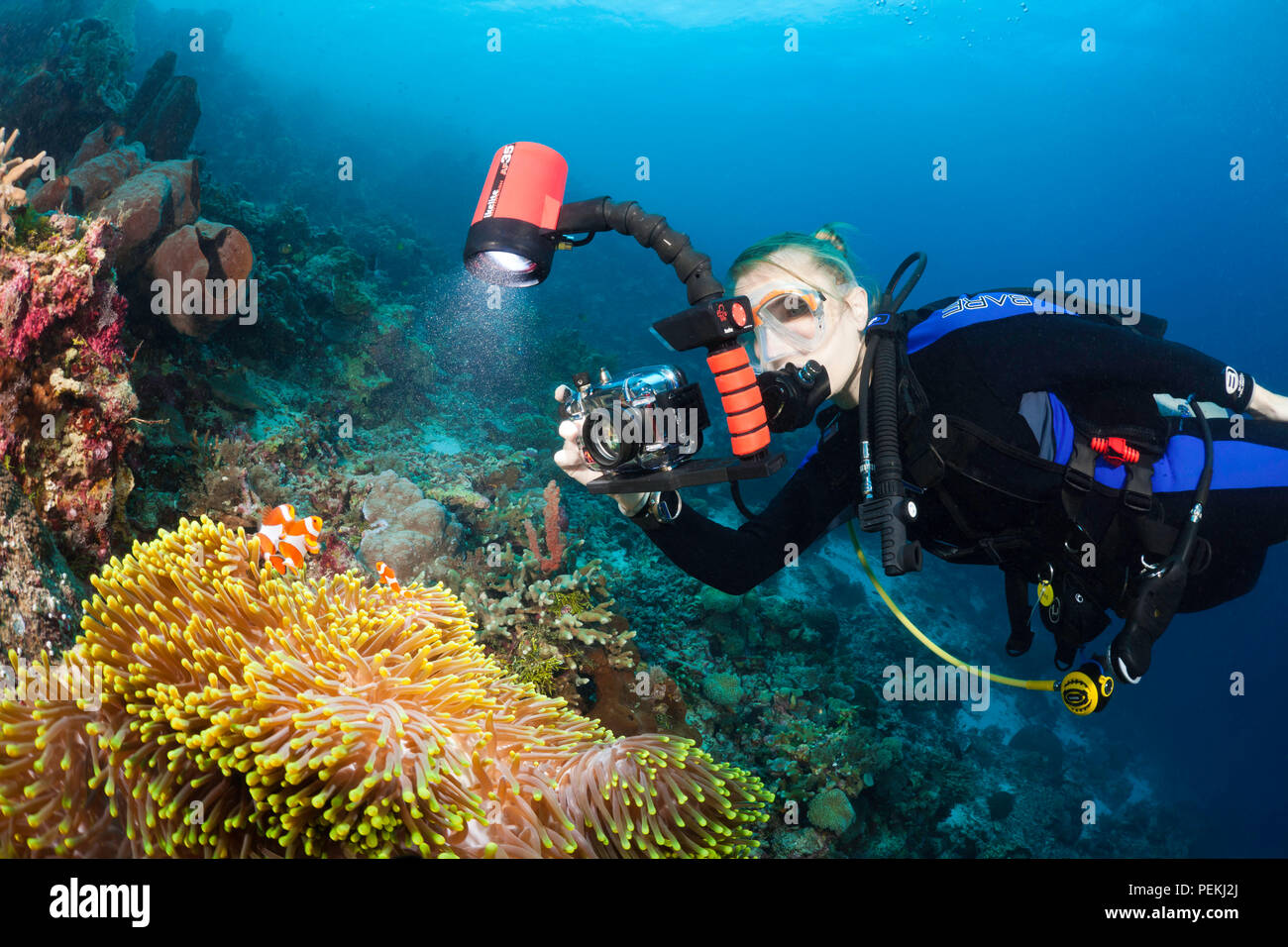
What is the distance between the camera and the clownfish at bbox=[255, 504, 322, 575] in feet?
7.66

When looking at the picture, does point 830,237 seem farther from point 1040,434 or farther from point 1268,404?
point 1268,404

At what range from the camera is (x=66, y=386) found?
2875 millimetres

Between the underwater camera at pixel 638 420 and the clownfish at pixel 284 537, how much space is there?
1384 millimetres

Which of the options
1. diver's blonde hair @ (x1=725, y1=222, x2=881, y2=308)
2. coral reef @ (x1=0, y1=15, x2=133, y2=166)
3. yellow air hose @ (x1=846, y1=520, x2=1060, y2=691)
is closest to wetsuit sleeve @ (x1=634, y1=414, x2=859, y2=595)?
yellow air hose @ (x1=846, y1=520, x2=1060, y2=691)

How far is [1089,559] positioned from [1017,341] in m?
1.15

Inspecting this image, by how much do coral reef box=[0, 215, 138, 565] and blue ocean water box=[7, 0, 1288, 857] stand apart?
4.17 metres

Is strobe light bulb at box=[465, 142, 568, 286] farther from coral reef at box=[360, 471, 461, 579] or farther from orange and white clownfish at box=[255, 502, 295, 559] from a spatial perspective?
coral reef at box=[360, 471, 461, 579]

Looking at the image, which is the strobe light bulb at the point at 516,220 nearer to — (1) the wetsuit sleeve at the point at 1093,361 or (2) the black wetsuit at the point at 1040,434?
(2) the black wetsuit at the point at 1040,434

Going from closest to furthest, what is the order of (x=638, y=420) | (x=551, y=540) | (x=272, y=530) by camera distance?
(x=638, y=420) → (x=272, y=530) → (x=551, y=540)

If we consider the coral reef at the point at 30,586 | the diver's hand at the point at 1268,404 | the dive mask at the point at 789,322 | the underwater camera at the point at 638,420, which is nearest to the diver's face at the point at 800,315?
the dive mask at the point at 789,322

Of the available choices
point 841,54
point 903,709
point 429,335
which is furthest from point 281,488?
point 841,54

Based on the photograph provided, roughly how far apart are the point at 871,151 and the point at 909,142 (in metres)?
5.52

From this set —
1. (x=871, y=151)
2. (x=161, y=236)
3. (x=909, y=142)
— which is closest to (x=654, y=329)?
(x=161, y=236)

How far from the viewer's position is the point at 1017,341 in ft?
8.70
